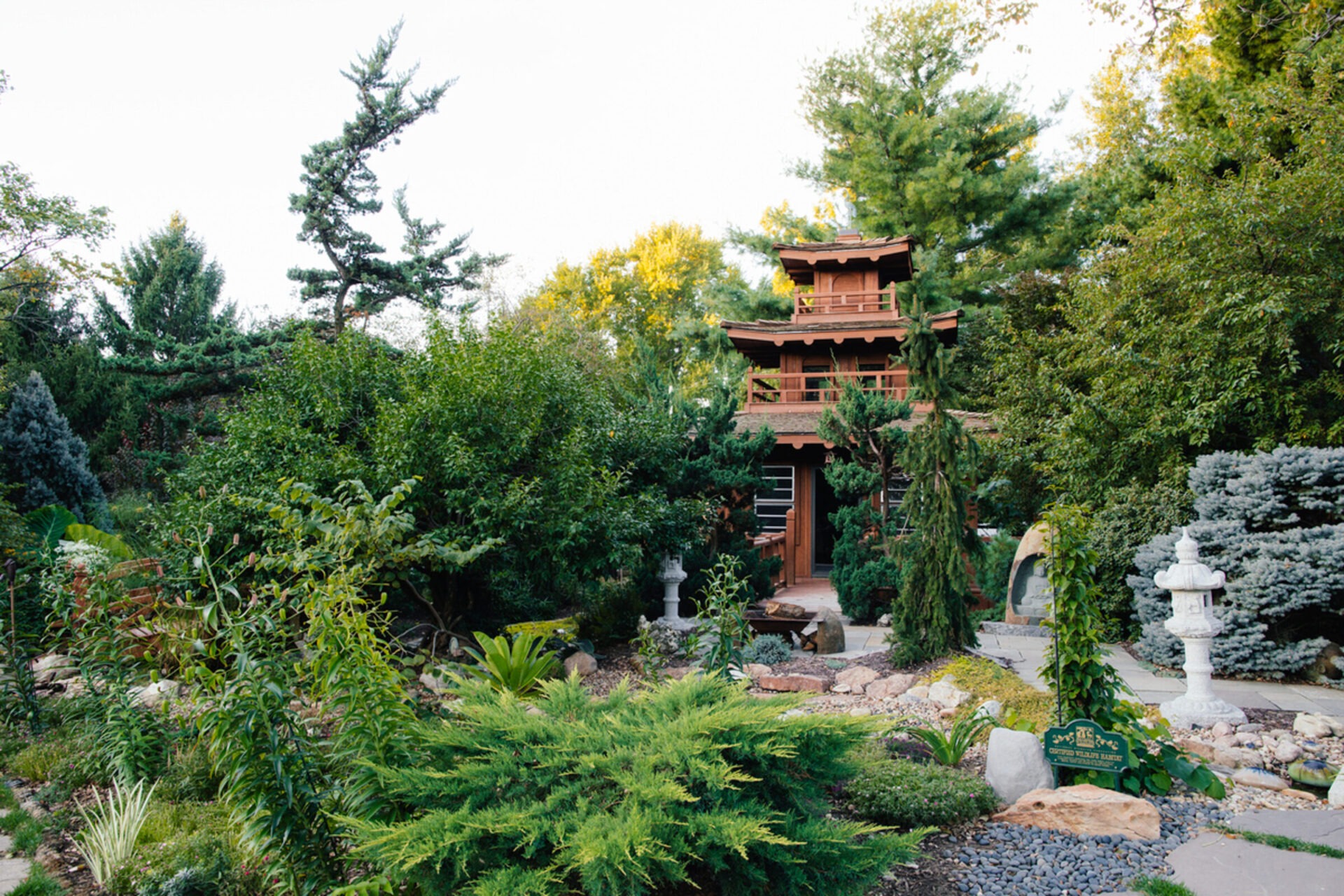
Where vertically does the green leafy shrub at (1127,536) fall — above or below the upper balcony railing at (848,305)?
below

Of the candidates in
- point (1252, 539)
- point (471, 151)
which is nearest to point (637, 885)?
point (1252, 539)

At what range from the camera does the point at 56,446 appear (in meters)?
11.9

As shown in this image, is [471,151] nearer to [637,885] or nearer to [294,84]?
[294,84]

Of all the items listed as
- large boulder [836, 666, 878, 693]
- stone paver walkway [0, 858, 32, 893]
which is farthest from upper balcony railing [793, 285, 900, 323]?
stone paver walkway [0, 858, 32, 893]

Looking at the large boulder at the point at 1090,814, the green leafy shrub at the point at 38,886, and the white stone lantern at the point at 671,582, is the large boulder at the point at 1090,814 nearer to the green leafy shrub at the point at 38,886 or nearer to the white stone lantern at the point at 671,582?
the green leafy shrub at the point at 38,886

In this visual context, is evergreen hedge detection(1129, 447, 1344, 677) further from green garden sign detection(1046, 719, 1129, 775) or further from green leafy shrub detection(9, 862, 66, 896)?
green leafy shrub detection(9, 862, 66, 896)

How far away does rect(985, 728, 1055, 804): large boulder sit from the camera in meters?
3.85

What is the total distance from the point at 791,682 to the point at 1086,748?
275 centimetres

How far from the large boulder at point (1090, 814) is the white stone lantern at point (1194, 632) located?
2.27 meters

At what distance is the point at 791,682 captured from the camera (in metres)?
6.26

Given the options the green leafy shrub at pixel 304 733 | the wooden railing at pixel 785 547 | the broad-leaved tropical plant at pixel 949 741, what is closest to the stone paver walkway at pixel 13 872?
the green leafy shrub at pixel 304 733

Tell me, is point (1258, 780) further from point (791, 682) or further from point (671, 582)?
point (671, 582)

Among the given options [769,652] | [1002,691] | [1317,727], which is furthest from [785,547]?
[1317,727]

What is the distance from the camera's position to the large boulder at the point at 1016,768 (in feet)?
12.6
